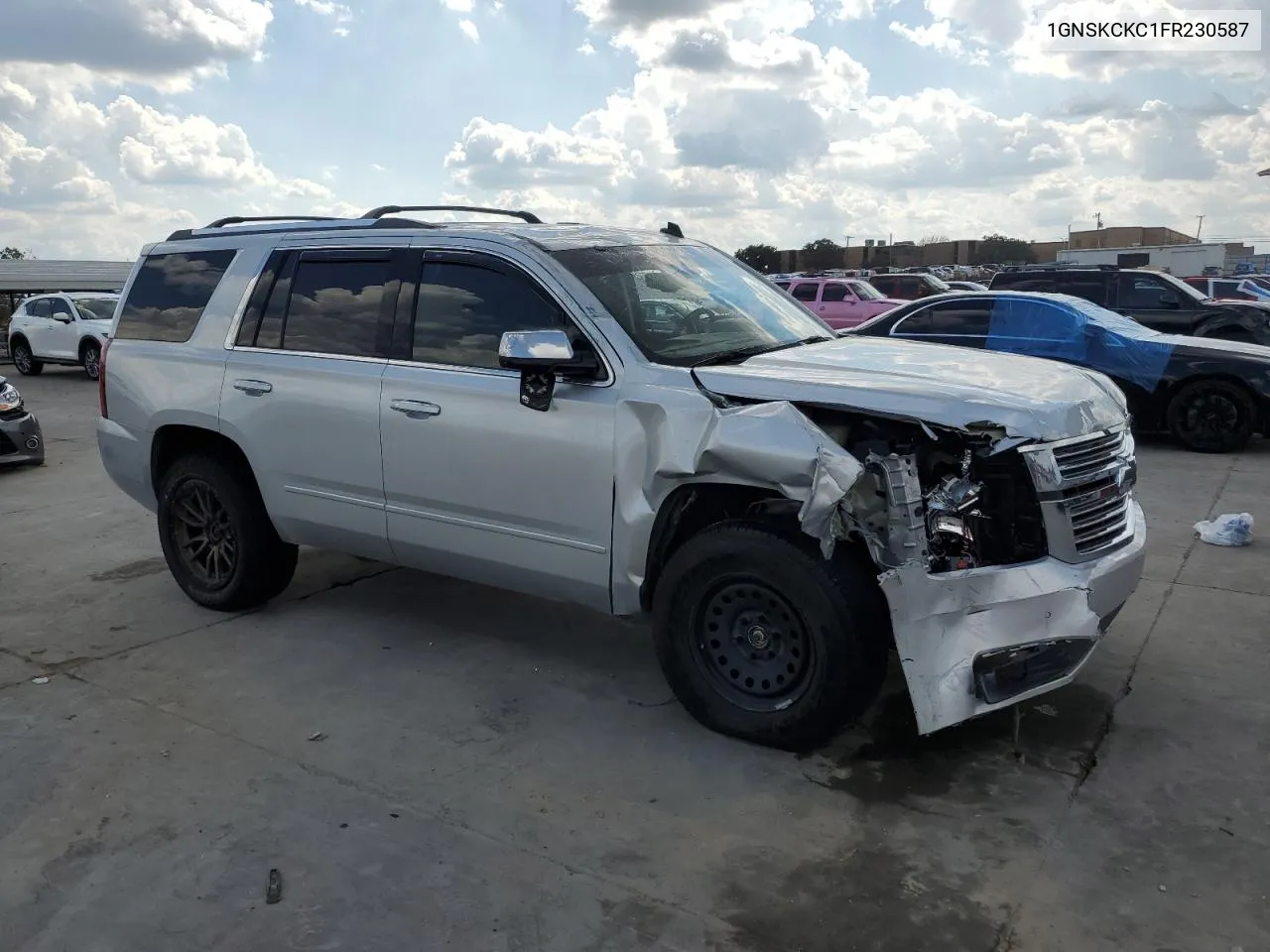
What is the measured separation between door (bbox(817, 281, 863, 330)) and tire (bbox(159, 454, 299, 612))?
16.0m

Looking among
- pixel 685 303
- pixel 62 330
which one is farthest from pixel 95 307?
pixel 685 303

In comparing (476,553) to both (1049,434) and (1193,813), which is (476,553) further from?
(1193,813)

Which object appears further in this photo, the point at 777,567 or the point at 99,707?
the point at 99,707

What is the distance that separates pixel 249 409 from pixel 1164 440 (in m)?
9.55

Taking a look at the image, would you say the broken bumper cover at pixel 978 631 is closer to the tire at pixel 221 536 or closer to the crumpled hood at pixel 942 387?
the crumpled hood at pixel 942 387

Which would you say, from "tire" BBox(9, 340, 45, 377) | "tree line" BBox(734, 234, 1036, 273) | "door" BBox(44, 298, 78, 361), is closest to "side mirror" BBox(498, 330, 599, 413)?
"door" BBox(44, 298, 78, 361)

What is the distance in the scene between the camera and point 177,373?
219 inches

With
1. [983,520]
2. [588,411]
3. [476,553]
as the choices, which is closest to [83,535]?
[476,553]

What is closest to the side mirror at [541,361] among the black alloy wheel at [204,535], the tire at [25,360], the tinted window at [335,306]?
the tinted window at [335,306]

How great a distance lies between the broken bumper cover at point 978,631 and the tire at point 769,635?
0.18 m

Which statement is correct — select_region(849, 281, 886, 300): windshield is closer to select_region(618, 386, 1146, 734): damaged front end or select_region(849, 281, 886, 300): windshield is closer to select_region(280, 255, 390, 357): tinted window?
select_region(280, 255, 390, 357): tinted window

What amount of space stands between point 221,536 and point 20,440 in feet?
19.9

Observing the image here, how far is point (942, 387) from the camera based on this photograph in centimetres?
366

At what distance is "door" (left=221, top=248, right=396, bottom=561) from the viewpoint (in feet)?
16.0
